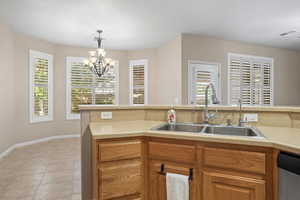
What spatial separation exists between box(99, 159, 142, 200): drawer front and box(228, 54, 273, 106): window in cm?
441

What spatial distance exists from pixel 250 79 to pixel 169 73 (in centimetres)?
245

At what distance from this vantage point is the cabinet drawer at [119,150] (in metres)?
1.58

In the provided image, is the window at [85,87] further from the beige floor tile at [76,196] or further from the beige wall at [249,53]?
the beige floor tile at [76,196]

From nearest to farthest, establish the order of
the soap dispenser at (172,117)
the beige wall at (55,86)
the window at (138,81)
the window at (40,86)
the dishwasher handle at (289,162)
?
the dishwasher handle at (289,162)
the soap dispenser at (172,117)
the beige wall at (55,86)
the window at (40,86)
the window at (138,81)

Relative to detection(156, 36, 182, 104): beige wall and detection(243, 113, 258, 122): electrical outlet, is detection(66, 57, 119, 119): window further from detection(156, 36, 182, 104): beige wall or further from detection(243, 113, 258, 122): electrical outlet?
detection(243, 113, 258, 122): electrical outlet

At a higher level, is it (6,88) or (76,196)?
(6,88)

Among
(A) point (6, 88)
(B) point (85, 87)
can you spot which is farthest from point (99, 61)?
(A) point (6, 88)

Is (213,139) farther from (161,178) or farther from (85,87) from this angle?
(85,87)

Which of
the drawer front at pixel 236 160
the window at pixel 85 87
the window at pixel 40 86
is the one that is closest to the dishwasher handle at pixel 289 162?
the drawer front at pixel 236 160

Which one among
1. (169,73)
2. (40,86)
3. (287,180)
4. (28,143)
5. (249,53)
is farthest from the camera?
(249,53)

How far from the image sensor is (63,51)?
5750 millimetres

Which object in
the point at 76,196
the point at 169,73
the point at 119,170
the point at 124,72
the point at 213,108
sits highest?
the point at 124,72

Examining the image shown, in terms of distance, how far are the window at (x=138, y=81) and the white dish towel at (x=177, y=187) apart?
482cm

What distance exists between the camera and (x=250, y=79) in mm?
5582
